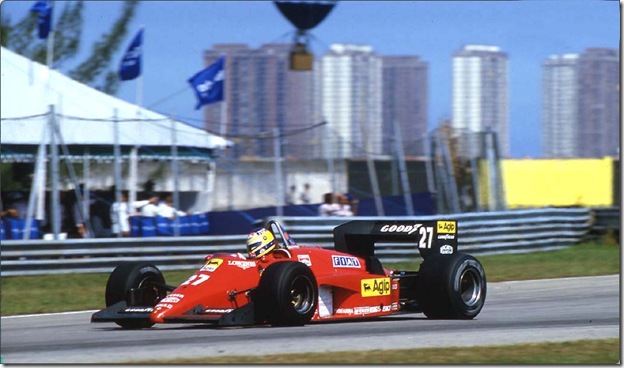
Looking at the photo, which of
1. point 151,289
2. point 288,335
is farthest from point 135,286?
point 288,335

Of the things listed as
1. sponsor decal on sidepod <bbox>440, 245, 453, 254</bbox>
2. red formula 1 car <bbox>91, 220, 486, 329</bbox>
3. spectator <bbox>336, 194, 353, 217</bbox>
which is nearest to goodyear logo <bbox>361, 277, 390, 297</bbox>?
red formula 1 car <bbox>91, 220, 486, 329</bbox>

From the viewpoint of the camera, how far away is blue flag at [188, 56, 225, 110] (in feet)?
67.5

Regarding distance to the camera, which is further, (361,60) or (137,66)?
(361,60)

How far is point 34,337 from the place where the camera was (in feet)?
29.1

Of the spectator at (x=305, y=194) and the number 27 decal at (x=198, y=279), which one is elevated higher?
the spectator at (x=305, y=194)

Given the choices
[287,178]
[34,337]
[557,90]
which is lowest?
[34,337]

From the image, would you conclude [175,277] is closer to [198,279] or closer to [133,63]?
[198,279]

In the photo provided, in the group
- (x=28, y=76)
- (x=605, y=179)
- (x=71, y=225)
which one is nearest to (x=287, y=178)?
(x=71, y=225)

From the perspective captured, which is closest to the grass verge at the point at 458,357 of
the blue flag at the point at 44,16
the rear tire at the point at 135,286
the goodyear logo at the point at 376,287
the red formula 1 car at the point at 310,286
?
the red formula 1 car at the point at 310,286

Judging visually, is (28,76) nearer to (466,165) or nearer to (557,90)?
(466,165)

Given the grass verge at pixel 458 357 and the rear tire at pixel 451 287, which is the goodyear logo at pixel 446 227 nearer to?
the rear tire at pixel 451 287

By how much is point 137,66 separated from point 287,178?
568 cm

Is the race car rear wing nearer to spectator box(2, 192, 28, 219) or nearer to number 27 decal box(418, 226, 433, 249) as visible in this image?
number 27 decal box(418, 226, 433, 249)

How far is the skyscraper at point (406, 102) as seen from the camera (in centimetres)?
1861
